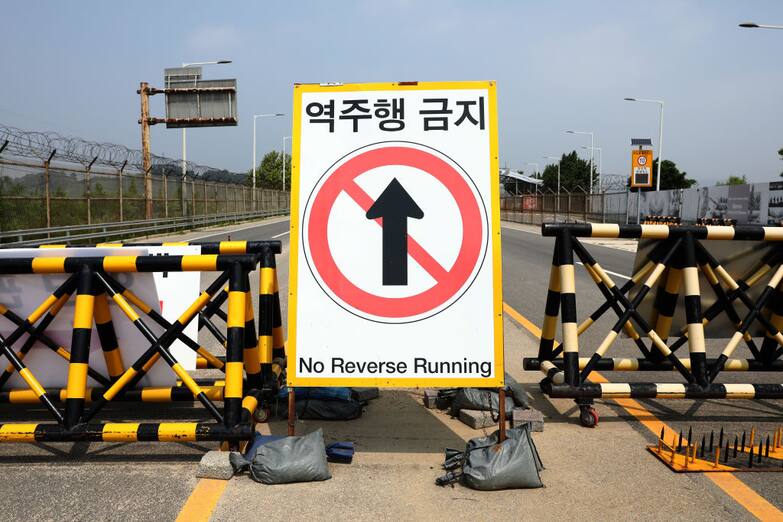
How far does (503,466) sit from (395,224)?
63.3 inches

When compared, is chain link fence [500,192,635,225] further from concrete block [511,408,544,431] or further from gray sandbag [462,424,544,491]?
gray sandbag [462,424,544,491]

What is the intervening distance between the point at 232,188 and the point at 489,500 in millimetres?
45474

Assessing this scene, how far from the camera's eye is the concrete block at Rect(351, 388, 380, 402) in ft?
17.3

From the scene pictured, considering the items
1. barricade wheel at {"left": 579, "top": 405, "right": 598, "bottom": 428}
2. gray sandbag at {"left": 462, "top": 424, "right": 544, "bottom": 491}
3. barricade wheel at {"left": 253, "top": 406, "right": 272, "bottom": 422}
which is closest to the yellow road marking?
barricade wheel at {"left": 253, "top": 406, "right": 272, "bottom": 422}

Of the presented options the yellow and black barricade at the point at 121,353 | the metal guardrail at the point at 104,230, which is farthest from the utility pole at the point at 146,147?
the yellow and black barricade at the point at 121,353

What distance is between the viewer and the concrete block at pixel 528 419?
4.55m

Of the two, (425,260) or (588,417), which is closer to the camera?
(425,260)

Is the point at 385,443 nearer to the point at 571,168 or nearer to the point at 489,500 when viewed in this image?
the point at 489,500

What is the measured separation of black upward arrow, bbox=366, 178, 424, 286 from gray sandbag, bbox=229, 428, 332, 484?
1.11m

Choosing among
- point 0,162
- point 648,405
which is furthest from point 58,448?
point 0,162

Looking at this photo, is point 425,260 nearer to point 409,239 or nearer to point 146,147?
point 409,239

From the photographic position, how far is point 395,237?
417 cm

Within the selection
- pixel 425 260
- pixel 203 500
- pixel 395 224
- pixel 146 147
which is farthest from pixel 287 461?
pixel 146 147

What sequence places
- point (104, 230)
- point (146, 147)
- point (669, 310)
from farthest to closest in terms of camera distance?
point (146, 147) → point (104, 230) → point (669, 310)
